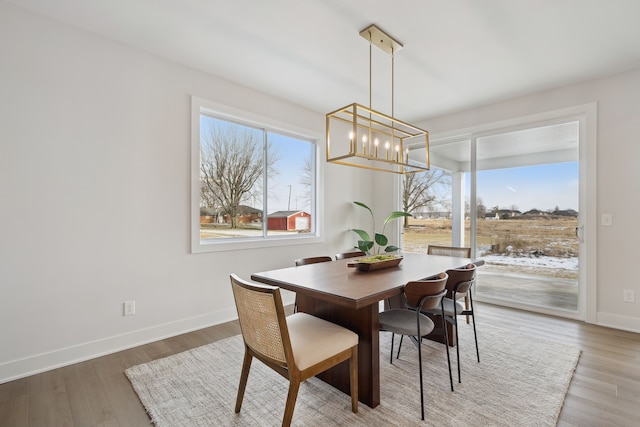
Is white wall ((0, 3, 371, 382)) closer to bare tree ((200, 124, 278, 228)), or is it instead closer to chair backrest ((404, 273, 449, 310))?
bare tree ((200, 124, 278, 228))

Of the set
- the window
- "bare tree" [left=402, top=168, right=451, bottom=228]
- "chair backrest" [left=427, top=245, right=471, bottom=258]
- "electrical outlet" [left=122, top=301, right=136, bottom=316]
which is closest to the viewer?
"electrical outlet" [left=122, top=301, right=136, bottom=316]

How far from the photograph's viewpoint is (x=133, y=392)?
197 cm

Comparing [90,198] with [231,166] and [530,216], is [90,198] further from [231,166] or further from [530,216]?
[530,216]

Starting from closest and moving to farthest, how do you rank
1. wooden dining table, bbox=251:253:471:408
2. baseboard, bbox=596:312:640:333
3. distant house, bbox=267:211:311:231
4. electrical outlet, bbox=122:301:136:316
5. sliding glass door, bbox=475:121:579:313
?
wooden dining table, bbox=251:253:471:408 < electrical outlet, bbox=122:301:136:316 < baseboard, bbox=596:312:640:333 < sliding glass door, bbox=475:121:579:313 < distant house, bbox=267:211:311:231

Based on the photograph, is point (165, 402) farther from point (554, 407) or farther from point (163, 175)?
point (554, 407)

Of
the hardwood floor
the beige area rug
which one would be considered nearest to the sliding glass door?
the hardwood floor

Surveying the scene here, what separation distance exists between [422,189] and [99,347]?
4.37m

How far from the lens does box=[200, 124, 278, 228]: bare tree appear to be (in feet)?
10.8

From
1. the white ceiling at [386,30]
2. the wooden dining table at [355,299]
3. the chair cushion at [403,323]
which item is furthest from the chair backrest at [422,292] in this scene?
the white ceiling at [386,30]

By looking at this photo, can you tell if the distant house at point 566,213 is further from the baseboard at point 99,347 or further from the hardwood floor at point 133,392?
the baseboard at point 99,347

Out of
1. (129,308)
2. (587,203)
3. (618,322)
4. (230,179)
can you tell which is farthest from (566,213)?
(129,308)

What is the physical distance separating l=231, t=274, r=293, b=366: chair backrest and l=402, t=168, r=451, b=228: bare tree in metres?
3.76

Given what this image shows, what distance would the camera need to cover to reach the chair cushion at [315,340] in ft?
5.06

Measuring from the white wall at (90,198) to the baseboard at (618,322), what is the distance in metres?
4.03
